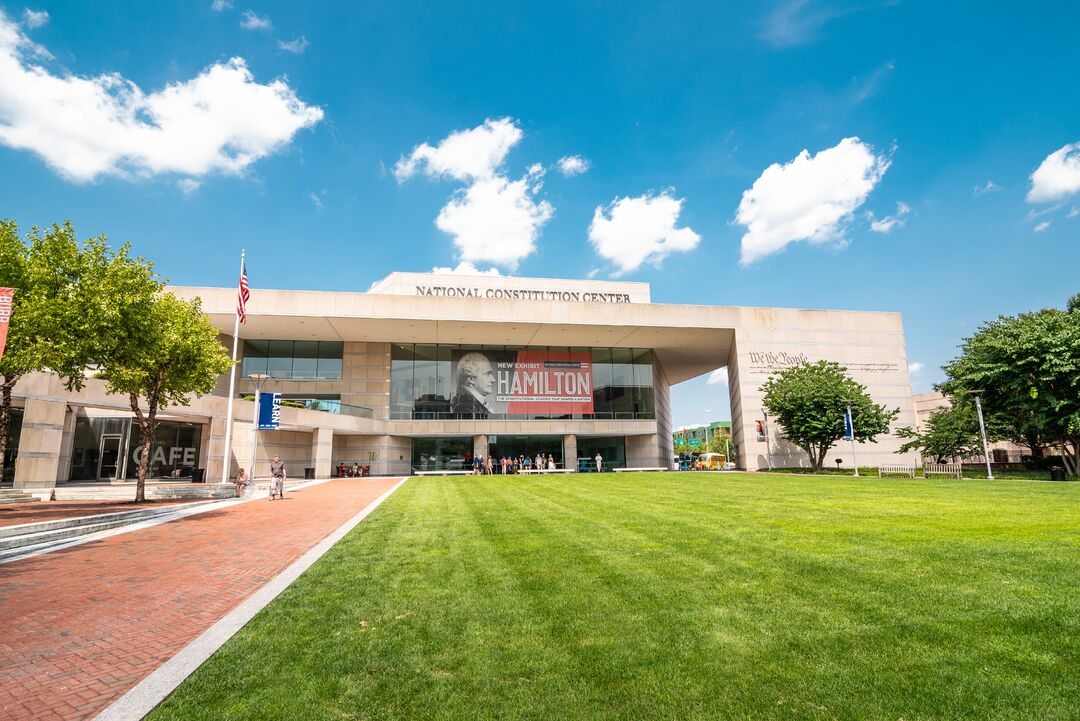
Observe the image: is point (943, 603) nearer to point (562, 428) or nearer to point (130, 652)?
point (130, 652)

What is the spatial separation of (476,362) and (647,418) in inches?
656

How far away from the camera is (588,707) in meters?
3.42

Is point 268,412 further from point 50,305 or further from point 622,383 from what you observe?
point 622,383

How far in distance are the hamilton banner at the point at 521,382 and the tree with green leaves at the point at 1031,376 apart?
1090 inches

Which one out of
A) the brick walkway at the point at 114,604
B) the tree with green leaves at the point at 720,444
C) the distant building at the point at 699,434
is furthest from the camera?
the distant building at the point at 699,434

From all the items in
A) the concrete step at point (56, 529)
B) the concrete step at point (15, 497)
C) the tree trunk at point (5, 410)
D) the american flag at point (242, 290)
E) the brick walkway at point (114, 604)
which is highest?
the american flag at point (242, 290)

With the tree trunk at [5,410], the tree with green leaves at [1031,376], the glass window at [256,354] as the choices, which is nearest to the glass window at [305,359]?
the glass window at [256,354]

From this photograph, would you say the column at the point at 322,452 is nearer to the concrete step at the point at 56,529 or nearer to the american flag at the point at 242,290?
the american flag at the point at 242,290

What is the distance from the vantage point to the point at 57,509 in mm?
16578

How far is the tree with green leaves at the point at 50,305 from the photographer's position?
14.8 meters

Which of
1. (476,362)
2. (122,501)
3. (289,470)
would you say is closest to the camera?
(122,501)

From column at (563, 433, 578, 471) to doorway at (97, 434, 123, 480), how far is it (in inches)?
1271

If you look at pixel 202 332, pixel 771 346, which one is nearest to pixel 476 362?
pixel 771 346

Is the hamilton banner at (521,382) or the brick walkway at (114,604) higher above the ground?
the hamilton banner at (521,382)
